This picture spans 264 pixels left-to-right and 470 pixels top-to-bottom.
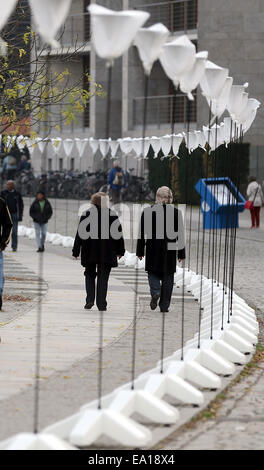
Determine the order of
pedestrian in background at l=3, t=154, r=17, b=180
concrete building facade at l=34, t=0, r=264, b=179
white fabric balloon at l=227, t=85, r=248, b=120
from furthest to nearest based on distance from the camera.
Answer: pedestrian in background at l=3, t=154, r=17, b=180, concrete building facade at l=34, t=0, r=264, b=179, white fabric balloon at l=227, t=85, r=248, b=120

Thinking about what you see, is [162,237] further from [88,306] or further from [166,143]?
[166,143]

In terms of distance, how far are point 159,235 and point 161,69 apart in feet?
117

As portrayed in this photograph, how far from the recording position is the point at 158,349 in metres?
11.5

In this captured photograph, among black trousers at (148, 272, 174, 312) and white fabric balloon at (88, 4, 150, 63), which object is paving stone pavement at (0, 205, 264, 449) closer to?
black trousers at (148, 272, 174, 312)

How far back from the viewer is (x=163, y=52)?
923 cm

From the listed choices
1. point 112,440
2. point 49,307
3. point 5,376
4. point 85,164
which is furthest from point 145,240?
point 85,164

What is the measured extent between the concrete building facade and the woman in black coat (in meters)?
24.1

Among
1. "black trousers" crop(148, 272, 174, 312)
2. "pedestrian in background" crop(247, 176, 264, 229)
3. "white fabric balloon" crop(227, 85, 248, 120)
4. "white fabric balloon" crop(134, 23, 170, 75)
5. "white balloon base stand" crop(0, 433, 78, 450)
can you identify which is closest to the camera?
"white balloon base stand" crop(0, 433, 78, 450)

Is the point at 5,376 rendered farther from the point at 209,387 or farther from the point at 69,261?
the point at 69,261

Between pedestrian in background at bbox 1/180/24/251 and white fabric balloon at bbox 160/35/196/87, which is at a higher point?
white fabric balloon at bbox 160/35/196/87

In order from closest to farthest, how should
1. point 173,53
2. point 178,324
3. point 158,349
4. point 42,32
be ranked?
point 42,32, point 173,53, point 158,349, point 178,324

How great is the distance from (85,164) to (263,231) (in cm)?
2424

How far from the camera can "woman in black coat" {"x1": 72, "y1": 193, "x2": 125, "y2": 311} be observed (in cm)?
1452

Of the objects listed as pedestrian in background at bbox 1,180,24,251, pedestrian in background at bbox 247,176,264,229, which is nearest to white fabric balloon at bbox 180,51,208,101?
pedestrian in background at bbox 1,180,24,251
